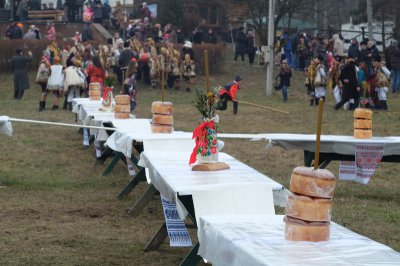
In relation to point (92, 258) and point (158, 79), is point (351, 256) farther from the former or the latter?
point (158, 79)

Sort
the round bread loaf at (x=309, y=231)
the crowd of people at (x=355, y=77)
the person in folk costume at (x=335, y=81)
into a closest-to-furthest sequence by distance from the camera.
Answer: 1. the round bread loaf at (x=309, y=231)
2. the crowd of people at (x=355, y=77)
3. the person in folk costume at (x=335, y=81)

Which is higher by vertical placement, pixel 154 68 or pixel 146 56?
pixel 146 56

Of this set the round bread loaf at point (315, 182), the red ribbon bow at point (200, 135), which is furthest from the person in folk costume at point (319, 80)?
the round bread loaf at point (315, 182)

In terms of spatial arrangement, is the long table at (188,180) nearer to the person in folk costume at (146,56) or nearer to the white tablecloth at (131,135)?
the white tablecloth at (131,135)

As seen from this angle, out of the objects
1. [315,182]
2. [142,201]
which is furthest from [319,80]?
[315,182]

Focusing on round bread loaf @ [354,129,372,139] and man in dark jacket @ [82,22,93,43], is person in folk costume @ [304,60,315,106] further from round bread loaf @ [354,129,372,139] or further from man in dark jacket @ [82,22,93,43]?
round bread loaf @ [354,129,372,139]

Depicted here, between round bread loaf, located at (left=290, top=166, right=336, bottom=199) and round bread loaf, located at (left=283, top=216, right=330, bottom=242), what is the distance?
17 cm

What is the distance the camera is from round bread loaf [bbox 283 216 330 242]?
20.5ft

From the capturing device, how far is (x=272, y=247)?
6051 mm

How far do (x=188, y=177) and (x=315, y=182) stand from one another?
8.94 feet

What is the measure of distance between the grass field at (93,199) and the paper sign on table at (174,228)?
0.40 m

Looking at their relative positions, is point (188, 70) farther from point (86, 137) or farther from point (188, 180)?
point (188, 180)

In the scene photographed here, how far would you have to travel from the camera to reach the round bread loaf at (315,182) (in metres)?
6.27

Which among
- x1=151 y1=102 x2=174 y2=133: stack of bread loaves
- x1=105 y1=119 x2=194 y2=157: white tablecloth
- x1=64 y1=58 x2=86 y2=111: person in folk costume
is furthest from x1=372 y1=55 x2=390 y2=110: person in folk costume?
x1=151 y1=102 x2=174 y2=133: stack of bread loaves
